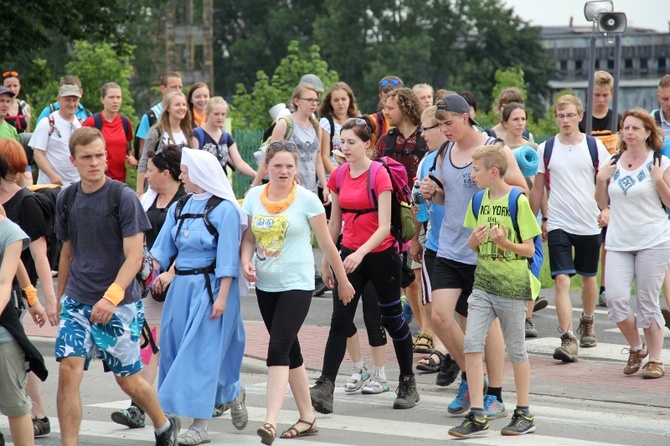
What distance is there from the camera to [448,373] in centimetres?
866

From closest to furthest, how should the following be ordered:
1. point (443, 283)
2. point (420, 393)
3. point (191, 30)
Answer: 1. point (443, 283)
2. point (420, 393)
3. point (191, 30)

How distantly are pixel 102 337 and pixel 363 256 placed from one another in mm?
1953

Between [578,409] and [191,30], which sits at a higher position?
[191,30]

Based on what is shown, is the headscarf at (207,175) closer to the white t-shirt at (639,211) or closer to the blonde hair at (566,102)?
the white t-shirt at (639,211)

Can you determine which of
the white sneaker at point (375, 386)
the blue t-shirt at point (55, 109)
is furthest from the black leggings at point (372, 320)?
the blue t-shirt at point (55, 109)

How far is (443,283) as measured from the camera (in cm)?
770

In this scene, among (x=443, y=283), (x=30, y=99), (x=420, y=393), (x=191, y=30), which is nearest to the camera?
(x=443, y=283)

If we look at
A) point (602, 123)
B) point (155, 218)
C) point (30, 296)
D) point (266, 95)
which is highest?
point (266, 95)

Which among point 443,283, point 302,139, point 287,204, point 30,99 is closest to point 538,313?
point 302,139

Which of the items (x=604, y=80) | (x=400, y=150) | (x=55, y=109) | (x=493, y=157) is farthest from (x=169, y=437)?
(x=55, y=109)

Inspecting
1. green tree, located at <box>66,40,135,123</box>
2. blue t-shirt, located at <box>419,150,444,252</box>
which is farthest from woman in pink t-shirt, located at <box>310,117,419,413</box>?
green tree, located at <box>66,40,135,123</box>

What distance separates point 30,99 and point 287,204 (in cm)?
2372

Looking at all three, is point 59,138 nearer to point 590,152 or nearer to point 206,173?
point 590,152

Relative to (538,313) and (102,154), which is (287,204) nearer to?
(102,154)
